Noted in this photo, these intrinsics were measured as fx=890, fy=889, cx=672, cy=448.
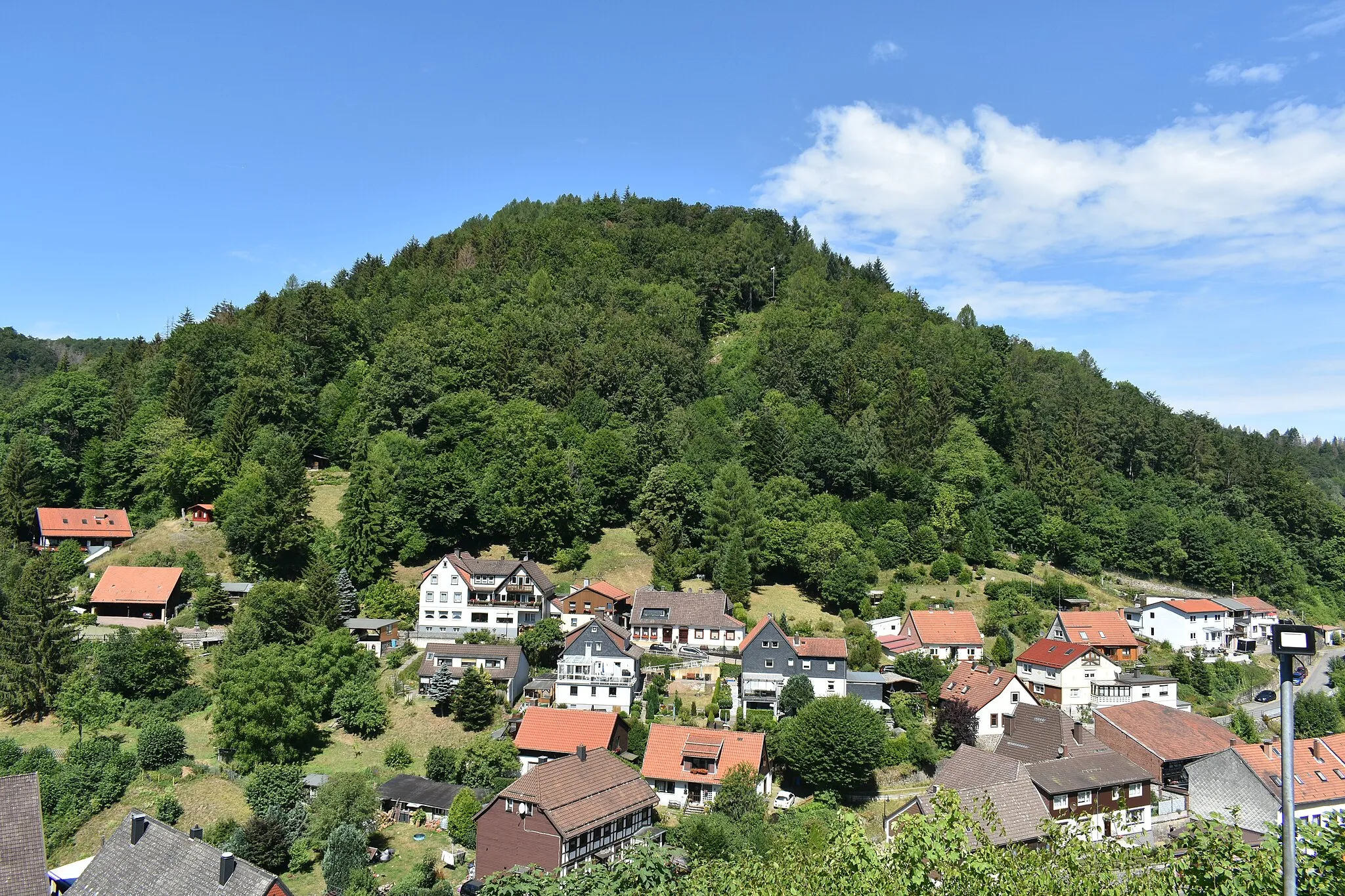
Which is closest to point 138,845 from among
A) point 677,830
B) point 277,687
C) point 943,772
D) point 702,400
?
point 277,687

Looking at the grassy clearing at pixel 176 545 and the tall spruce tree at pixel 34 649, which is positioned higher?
the grassy clearing at pixel 176 545

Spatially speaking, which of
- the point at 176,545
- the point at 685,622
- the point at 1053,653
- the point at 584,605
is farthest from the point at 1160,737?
the point at 176,545

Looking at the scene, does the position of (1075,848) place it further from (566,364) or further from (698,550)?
(566,364)

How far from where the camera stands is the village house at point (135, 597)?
174 ft

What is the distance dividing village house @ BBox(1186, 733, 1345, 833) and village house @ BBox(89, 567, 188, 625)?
5543 cm

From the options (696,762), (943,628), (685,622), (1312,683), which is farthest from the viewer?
(1312,683)

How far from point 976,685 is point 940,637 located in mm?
7577

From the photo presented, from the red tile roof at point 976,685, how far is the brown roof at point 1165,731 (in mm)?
4735

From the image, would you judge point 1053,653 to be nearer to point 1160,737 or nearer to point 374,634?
point 1160,737

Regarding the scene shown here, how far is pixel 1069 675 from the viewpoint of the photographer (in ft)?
164

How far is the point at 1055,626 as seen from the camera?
57.8 metres

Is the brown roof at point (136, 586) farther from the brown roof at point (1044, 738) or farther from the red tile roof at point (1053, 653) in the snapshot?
the red tile roof at point (1053, 653)

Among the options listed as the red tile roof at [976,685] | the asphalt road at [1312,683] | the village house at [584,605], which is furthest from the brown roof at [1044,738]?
the village house at [584,605]

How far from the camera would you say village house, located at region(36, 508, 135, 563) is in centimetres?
6247
